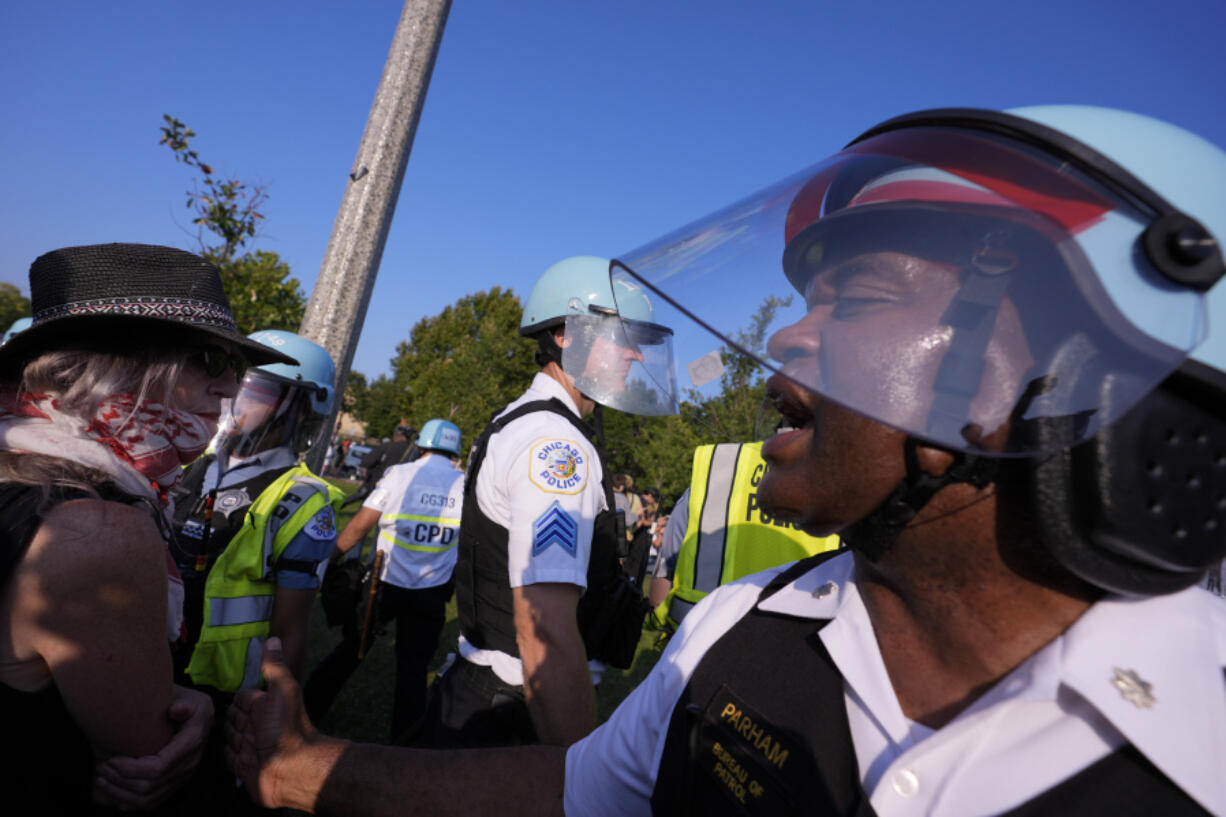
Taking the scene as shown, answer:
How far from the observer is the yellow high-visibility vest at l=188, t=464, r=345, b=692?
2.84 meters

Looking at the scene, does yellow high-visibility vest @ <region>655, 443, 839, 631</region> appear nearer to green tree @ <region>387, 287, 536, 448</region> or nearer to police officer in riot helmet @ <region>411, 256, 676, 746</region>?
police officer in riot helmet @ <region>411, 256, 676, 746</region>

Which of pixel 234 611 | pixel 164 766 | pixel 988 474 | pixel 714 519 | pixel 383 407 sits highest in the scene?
pixel 988 474

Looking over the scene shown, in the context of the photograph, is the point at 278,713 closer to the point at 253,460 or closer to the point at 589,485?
the point at 589,485

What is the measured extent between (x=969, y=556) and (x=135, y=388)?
6.67ft

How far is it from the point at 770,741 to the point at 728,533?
7.28ft

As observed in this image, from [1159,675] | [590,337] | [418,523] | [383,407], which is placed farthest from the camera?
[383,407]

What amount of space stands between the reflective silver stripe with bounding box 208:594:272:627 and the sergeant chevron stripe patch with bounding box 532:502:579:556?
66.8 inches

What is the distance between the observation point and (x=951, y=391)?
0.89 metres

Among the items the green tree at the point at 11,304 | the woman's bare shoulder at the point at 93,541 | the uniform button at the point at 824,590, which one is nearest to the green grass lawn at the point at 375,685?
the woman's bare shoulder at the point at 93,541

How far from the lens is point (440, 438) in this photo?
6.95m

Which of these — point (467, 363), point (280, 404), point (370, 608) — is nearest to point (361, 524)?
point (370, 608)

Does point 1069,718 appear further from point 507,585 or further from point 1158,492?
point 507,585

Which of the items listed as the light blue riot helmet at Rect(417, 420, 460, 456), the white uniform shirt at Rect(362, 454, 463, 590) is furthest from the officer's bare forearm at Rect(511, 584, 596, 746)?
the light blue riot helmet at Rect(417, 420, 460, 456)

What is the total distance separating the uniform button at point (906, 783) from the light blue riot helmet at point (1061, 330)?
38 cm
